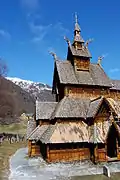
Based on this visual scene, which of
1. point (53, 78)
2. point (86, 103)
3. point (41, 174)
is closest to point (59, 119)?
point (86, 103)

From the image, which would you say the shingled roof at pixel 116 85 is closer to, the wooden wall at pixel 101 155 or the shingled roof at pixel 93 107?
the shingled roof at pixel 93 107

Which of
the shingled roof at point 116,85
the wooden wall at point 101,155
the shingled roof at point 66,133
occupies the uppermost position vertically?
the shingled roof at point 116,85

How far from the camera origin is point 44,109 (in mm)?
26484

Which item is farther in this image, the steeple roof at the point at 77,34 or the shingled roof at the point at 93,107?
the steeple roof at the point at 77,34

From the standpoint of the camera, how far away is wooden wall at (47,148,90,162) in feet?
70.5

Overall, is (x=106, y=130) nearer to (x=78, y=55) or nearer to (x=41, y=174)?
(x=41, y=174)

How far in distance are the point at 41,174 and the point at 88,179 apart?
3847mm

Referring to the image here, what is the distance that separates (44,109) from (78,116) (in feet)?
16.0

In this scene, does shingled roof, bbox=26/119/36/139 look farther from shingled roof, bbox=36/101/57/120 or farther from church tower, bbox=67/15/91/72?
church tower, bbox=67/15/91/72

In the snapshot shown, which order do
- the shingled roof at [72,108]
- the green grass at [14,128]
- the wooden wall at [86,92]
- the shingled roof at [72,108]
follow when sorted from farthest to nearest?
the green grass at [14,128], the wooden wall at [86,92], the shingled roof at [72,108], the shingled roof at [72,108]

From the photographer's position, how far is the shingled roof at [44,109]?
25514 mm

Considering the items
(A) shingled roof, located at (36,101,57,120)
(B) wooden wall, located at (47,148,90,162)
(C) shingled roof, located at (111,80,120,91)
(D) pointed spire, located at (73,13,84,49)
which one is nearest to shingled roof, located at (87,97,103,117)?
(B) wooden wall, located at (47,148,90,162)

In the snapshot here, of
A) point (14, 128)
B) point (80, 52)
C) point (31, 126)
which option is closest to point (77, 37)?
point (80, 52)

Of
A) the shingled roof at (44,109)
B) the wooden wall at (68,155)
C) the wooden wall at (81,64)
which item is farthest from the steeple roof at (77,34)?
the wooden wall at (68,155)
